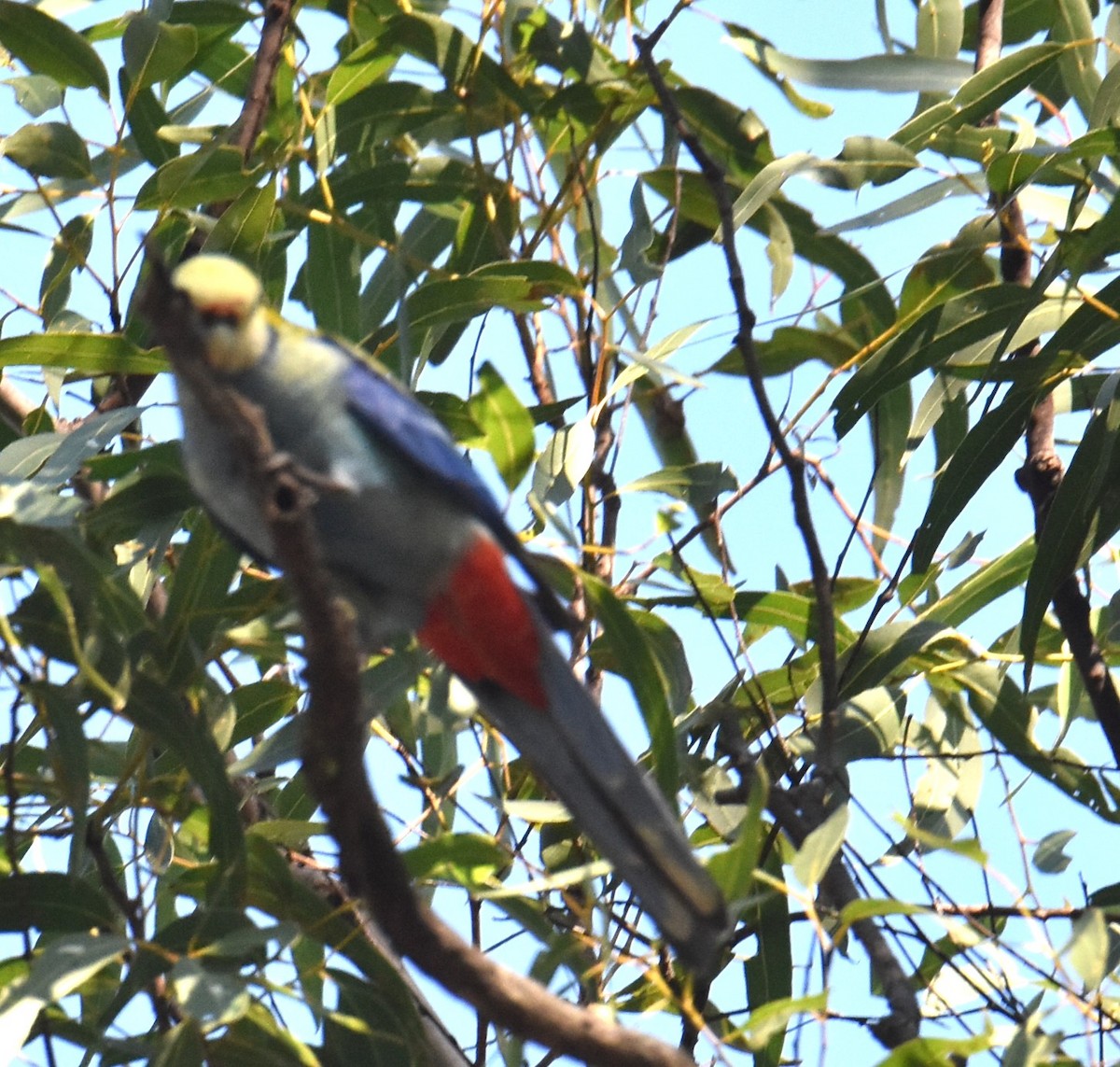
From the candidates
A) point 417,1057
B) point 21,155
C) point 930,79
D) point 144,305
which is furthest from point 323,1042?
point 930,79

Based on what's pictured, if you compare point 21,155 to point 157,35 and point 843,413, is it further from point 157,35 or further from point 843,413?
point 843,413

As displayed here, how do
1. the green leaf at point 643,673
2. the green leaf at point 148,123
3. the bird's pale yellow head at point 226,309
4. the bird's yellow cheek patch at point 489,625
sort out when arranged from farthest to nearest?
1. the green leaf at point 148,123
2. the green leaf at point 643,673
3. the bird's yellow cheek patch at point 489,625
4. the bird's pale yellow head at point 226,309

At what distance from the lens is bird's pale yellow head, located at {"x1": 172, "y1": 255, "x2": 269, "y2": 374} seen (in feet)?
8.36

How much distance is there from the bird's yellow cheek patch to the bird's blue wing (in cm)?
6

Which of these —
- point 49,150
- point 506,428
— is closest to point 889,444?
point 506,428

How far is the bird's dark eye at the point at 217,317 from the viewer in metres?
2.56

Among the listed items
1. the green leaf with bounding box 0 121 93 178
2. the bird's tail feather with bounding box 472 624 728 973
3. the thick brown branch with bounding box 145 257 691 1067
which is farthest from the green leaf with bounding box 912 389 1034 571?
the green leaf with bounding box 0 121 93 178

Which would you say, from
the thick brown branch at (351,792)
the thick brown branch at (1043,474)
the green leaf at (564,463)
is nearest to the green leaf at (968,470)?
the thick brown branch at (1043,474)

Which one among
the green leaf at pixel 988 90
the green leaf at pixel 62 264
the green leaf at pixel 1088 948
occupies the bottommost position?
the green leaf at pixel 1088 948

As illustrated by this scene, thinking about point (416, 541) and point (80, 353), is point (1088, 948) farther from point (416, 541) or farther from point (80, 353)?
point (80, 353)

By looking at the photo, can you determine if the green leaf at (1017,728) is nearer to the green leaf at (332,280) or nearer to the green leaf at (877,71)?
the green leaf at (877,71)

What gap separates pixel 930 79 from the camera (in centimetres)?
348

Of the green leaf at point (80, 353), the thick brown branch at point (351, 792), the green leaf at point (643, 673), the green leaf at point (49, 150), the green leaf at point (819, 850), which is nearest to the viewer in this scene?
the thick brown branch at point (351, 792)

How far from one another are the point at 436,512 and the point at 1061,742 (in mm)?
1477
